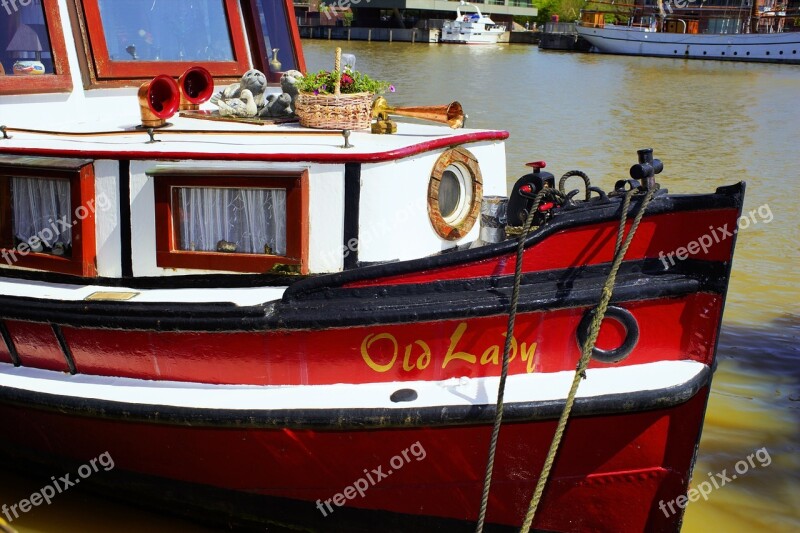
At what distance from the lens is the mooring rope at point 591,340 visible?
13.5ft

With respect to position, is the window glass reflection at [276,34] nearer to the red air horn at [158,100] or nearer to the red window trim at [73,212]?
the red air horn at [158,100]

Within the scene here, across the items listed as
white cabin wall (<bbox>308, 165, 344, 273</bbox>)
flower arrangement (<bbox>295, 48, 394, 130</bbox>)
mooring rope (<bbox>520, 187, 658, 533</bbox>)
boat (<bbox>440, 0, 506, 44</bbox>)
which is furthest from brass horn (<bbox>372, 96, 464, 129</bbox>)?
boat (<bbox>440, 0, 506, 44</bbox>)

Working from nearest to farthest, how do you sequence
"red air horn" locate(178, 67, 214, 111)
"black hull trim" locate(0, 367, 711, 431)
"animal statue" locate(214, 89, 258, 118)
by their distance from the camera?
"black hull trim" locate(0, 367, 711, 431)
"animal statue" locate(214, 89, 258, 118)
"red air horn" locate(178, 67, 214, 111)

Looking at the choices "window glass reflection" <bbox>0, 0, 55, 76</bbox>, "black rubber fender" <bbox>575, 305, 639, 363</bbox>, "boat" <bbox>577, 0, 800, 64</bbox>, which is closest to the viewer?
"black rubber fender" <bbox>575, 305, 639, 363</bbox>

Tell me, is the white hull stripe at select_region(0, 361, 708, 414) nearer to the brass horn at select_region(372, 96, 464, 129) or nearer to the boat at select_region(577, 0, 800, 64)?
the brass horn at select_region(372, 96, 464, 129)

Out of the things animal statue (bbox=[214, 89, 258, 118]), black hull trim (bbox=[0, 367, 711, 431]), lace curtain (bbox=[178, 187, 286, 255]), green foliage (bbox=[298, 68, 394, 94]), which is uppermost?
green foliage (bbox=[298, 68, 394, 94])

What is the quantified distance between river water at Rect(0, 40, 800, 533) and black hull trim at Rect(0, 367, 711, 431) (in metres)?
1.03

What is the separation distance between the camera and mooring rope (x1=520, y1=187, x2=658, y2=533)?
4.11 meters

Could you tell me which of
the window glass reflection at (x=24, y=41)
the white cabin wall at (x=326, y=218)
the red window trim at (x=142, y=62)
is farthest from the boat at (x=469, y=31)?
the white cabin wall at (x=326, y=218)

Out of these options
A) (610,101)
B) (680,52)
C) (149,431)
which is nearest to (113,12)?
(149,431)

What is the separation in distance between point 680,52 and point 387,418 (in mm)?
53385

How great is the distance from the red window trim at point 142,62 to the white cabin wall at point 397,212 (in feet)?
7.80

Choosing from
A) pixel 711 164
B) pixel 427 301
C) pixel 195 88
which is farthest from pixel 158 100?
pixel 711 164

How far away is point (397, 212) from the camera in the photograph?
479 centimetres
